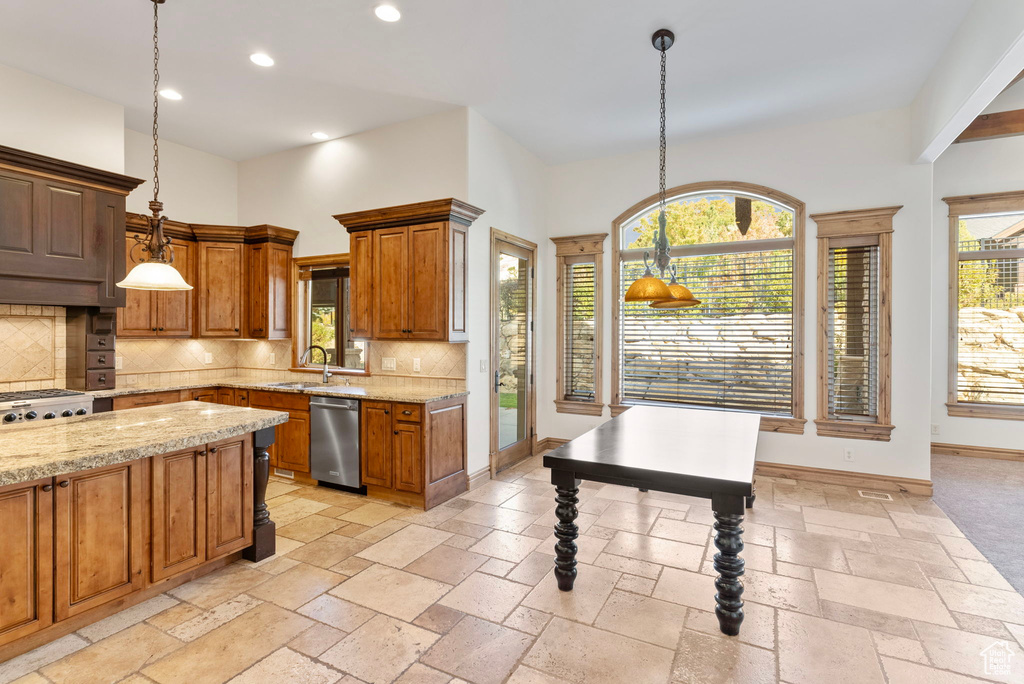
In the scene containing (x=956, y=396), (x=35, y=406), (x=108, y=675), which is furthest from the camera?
(x=956, y=396)

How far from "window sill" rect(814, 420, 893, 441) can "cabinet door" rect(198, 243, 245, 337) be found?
242 inches

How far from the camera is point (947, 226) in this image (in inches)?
228

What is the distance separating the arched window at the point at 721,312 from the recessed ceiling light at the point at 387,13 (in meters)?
3.22

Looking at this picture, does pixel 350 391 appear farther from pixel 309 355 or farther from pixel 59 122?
pixel 59 122

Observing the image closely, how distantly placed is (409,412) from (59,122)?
12.5ft

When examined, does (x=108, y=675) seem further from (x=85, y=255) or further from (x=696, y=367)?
(x=696, y=367)

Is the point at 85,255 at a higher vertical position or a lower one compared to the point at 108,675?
higher

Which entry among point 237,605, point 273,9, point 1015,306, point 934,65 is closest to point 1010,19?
point 934,65

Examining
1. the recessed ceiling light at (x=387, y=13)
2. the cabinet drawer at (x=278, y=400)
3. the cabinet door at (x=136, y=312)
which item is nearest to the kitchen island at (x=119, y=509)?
the cabinet drawer at (x=278, y=400)

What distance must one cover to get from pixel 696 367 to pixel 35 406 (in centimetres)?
572

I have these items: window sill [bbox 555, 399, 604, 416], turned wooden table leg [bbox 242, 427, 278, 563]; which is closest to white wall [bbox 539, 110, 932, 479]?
window sill [bbox 555, 399, 604, 416]

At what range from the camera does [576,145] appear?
5.44 m

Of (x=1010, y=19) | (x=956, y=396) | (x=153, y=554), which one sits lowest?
(x=153, y=554)

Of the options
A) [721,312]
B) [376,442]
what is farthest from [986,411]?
[376,442]
